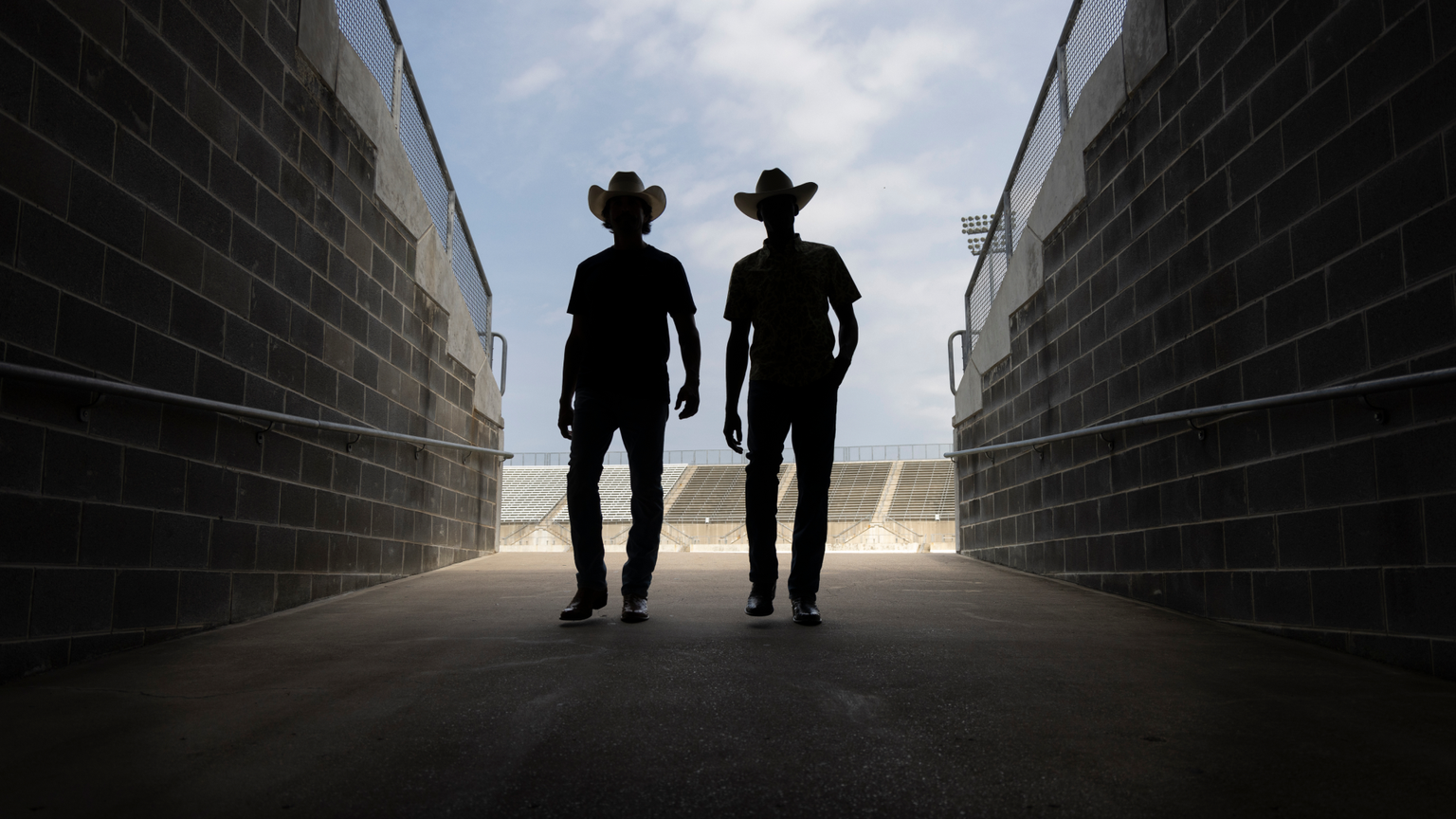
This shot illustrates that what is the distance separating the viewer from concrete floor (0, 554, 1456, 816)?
1.63 metres

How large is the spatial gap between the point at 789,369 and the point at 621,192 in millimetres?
974

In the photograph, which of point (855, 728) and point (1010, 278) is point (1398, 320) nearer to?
point (855, 728)

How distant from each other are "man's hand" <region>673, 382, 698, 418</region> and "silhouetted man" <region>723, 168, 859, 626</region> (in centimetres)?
14

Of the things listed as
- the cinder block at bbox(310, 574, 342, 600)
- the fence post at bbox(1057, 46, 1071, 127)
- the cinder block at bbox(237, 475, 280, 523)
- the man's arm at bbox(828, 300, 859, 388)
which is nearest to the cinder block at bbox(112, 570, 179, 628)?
the cinder block at bbox(237, 475, 280, 523)

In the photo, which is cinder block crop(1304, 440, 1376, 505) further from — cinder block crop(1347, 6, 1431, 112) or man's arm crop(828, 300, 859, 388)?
man's arm crop(828, 300, 859, 388)

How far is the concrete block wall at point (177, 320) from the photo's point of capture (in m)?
2.58

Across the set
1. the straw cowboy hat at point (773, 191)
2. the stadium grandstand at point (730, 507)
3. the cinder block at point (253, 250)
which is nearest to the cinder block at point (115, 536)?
the cinder block at point (253, 250)

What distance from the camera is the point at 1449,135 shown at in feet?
7.79

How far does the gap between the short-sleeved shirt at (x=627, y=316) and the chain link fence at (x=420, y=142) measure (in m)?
2.56

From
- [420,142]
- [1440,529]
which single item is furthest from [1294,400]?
[420,142]

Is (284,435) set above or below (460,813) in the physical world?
above

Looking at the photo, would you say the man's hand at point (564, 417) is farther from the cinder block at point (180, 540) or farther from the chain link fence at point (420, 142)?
the chain link fence at point (420, 142)

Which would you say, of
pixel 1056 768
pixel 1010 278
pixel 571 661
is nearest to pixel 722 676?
pixel 571 661

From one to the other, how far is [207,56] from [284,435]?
1531 mm
